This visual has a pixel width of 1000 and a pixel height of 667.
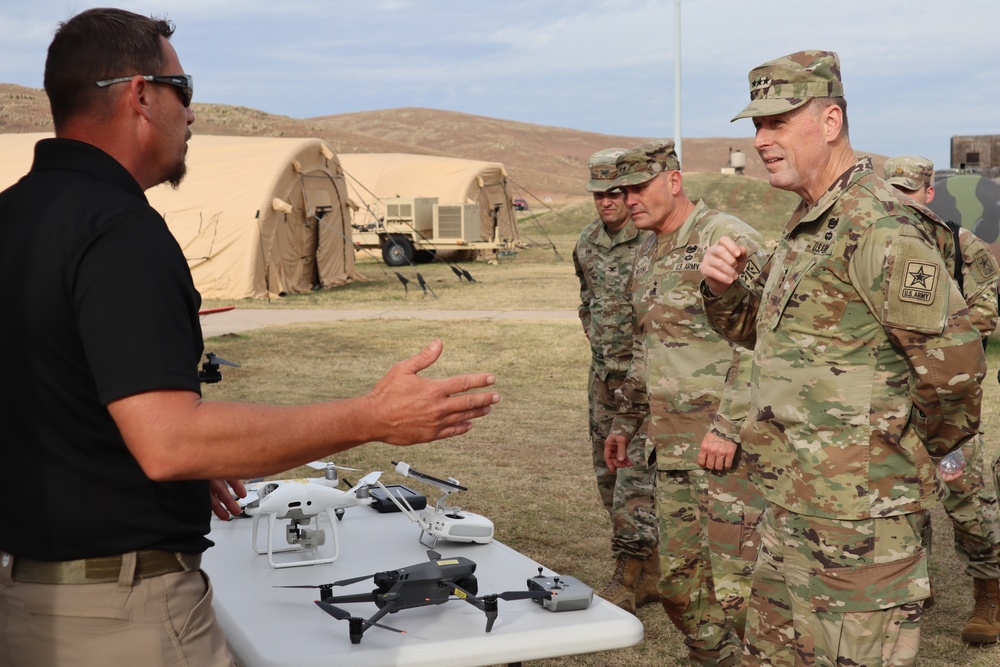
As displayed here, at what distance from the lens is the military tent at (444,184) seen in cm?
2902

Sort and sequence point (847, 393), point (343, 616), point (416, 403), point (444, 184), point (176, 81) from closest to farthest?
point (416, 403) → point (176, 81) → point (343, 616) → point (847, 393) → point (444, 184)

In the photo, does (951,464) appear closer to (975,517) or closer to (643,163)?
(975,517)

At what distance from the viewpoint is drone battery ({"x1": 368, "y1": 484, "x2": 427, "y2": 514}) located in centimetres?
322

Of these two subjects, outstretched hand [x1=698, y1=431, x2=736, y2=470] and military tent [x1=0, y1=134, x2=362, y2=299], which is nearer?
outstretched hand [x1=698, y1=431, x2=736, y2=470]

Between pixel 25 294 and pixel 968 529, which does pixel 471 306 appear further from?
pixel 25 294

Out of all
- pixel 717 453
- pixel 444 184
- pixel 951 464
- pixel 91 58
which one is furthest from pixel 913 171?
pixel 444 184

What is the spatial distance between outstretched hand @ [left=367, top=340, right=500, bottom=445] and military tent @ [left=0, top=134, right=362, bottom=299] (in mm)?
17542

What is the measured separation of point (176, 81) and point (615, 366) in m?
3.73

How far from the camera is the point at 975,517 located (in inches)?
172

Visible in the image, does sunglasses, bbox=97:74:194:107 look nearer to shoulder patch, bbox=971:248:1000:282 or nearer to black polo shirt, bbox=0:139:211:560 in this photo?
black polo shirt, bbox=0:139:211:560

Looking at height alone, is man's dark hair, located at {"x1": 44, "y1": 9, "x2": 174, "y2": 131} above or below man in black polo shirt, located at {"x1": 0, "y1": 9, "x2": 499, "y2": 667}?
above

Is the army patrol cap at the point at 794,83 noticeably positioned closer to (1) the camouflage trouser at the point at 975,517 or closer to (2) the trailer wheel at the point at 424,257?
(1) the camouflage trouser at the point at 975,517

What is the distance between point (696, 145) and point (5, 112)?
7569 cm

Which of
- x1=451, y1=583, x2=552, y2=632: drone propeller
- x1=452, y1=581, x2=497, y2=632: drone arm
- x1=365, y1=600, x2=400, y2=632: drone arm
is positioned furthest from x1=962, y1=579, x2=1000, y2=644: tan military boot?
x1=365, y1=600, x2=400, y2=632: drone arm
